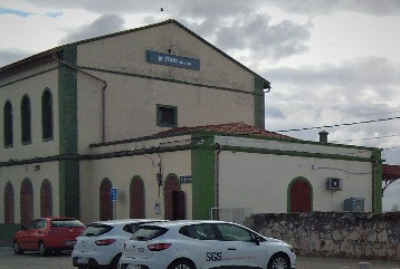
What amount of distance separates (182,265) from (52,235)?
38.0 feet

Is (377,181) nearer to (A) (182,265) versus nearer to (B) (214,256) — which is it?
(B) (214,256)

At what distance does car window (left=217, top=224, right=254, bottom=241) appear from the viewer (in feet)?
52.6

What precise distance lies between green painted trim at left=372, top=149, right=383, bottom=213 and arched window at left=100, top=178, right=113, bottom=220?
→ 43.2 ft

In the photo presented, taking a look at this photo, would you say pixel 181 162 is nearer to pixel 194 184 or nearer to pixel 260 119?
pixel 194 184

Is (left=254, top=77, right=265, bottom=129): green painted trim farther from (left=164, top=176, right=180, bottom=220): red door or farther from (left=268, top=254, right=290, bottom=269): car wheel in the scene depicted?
(left=268, top=254, right=290, bottom=269): car wheel

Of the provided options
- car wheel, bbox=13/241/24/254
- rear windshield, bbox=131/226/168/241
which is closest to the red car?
car wheel, bbox=13/241/24/254

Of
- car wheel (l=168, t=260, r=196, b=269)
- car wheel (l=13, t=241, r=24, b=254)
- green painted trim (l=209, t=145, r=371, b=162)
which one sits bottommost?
car wheel (l=13, t=241, r=24, b=254)

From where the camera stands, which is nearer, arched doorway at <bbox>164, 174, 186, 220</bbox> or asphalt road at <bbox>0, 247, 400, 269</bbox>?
asphalt road at <bbox>0, 247, 400, 269</bbox>

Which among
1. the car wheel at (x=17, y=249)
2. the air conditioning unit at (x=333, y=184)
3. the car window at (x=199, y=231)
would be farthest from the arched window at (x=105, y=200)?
the car window at (x=199, y=231)

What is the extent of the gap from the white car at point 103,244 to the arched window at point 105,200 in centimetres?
→ 1411

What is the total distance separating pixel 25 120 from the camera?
38656 millimetres

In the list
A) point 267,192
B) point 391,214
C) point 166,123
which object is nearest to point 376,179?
point 267,192

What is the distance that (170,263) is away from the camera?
48.8ft

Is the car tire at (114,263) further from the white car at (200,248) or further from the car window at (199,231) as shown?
the car window at (199,231)
